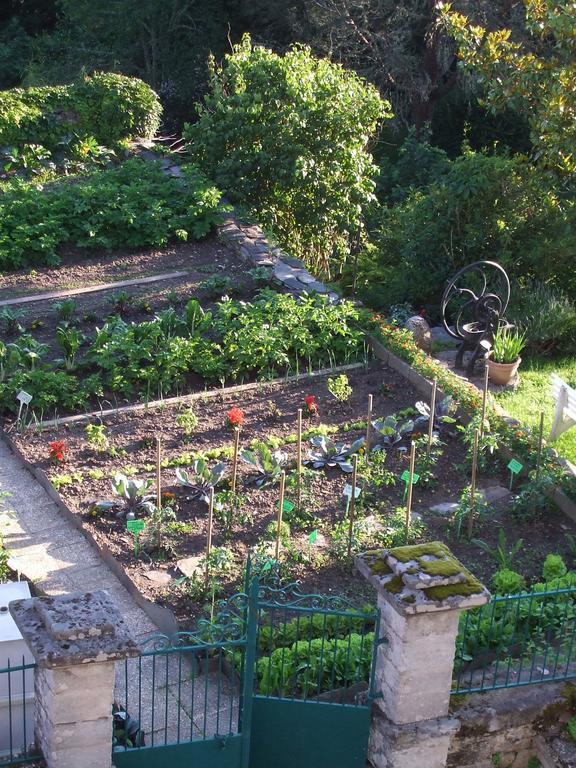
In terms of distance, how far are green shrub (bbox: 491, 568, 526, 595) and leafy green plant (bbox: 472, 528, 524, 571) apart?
0.32 m

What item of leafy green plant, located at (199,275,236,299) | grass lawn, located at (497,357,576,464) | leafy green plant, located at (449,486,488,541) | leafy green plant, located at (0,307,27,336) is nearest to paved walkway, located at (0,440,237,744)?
leafy green plant, located at (0,307,27,336)

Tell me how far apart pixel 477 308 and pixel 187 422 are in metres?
3.50

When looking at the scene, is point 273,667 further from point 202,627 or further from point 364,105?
point 364,105

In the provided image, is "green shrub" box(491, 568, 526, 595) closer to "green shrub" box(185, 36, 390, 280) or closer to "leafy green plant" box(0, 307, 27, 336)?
"leafy green plant" box(0, 307, 27, 336)

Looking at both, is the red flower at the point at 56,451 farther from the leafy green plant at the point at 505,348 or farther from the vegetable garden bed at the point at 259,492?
the leafy green plant at the point at 505,348

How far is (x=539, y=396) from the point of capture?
11.7 meters

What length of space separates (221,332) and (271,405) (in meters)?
1.17

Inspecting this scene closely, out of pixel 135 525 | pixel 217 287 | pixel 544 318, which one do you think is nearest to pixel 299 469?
pixel 135 525

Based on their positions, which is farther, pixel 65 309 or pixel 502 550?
pixel 65 309

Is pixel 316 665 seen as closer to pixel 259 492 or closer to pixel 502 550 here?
pixel 502 550

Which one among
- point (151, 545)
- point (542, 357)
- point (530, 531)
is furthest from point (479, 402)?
point (151, 545)

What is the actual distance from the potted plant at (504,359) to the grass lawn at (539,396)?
21cm

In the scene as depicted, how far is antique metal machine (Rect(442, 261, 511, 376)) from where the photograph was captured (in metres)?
Result: 12.0

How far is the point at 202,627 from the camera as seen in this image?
739 centimetres
